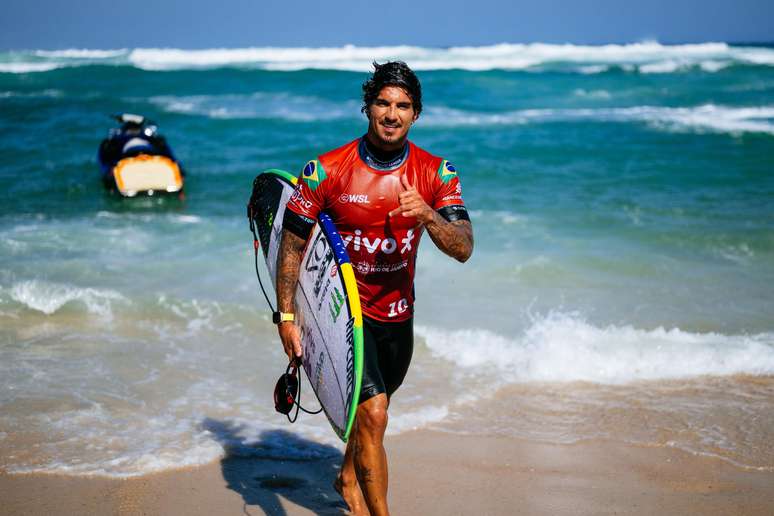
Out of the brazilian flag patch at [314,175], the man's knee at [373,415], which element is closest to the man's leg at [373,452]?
the man's knee at [373,415]

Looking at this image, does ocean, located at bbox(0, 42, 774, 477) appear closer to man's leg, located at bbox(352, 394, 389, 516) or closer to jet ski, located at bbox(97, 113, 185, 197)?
jet ski, located at bbox(97, 113, 185, 197)

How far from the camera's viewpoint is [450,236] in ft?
10.2

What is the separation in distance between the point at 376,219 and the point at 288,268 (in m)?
0.44

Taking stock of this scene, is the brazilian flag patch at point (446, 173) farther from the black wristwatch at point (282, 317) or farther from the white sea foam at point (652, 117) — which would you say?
the white sea foam at point (652, 117)

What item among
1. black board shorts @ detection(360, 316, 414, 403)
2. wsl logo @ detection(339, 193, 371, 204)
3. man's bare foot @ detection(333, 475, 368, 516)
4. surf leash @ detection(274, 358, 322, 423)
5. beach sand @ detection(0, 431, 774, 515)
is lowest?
beach sand @ detection(0, 431, 774, 515)

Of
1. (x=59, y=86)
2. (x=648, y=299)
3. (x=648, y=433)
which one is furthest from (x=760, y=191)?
(x=59, y=86)

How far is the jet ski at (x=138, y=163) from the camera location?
12.8m

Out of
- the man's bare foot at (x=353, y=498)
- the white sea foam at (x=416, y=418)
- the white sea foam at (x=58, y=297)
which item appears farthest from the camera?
the white sea foam at (x=58, y=297)

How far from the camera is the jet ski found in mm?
12758

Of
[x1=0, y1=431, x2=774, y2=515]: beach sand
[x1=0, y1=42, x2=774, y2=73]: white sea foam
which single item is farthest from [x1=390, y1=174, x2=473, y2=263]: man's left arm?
[x1=0, y1=42, x2=774, y2=73]: white sea foam

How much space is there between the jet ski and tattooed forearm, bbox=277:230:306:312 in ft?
31.9

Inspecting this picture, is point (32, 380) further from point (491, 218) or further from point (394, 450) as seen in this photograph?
point (491, 218)

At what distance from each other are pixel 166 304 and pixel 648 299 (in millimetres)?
4563

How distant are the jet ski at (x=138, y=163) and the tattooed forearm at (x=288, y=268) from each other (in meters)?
9.73
